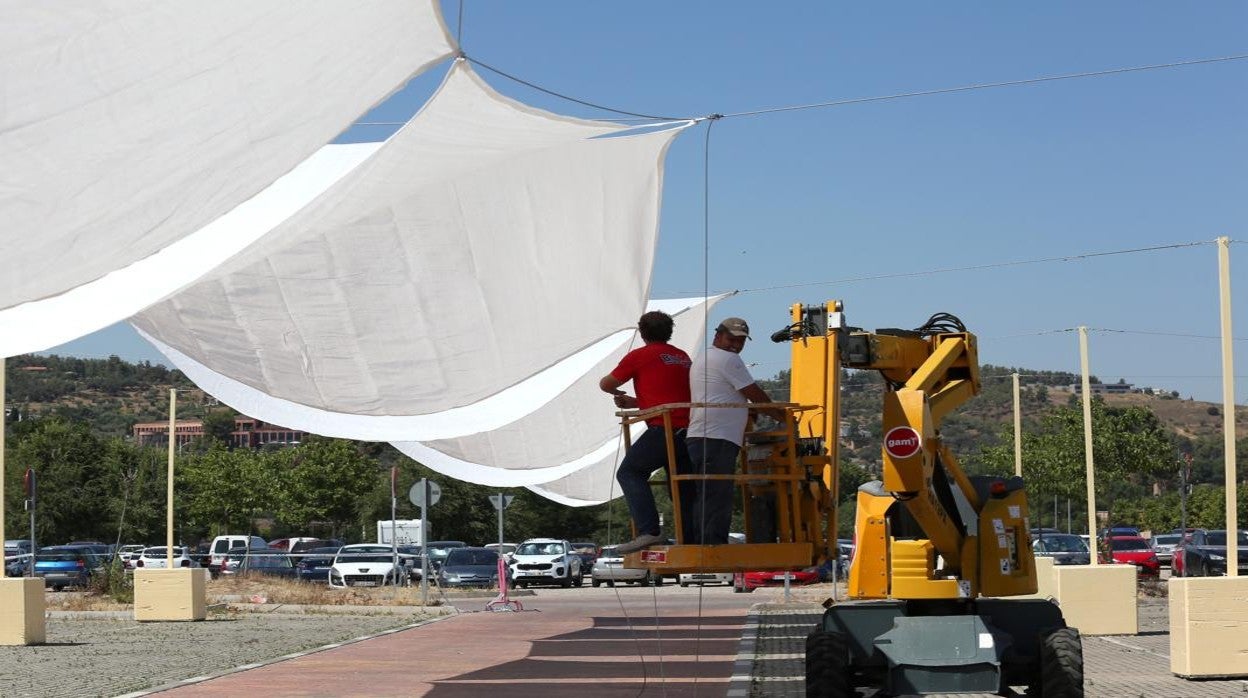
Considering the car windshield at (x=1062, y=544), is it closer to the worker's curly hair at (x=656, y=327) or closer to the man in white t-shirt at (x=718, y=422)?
the worker's curly hair at (x=656, y=327)

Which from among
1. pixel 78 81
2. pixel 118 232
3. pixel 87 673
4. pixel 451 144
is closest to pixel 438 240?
pixel 451 144

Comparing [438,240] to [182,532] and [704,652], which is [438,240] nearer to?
[704,652]

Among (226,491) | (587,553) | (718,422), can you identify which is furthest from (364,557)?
(718,422)

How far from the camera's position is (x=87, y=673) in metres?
16.7

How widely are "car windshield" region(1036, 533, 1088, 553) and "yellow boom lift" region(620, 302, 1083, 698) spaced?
78.1ft

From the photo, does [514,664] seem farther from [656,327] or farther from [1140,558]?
[1140,558]

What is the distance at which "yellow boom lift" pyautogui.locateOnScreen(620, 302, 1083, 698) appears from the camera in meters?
10.4

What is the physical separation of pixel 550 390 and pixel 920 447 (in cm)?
776

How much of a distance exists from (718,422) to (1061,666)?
3279 millimetres

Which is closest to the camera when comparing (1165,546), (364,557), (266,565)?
(364,557)

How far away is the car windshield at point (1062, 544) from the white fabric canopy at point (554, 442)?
1588 centimetres

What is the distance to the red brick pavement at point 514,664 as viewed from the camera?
1482 cm

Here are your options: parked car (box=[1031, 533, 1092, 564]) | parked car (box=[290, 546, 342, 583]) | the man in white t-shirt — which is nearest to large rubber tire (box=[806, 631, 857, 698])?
the man in white t-shirt

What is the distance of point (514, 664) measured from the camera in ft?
57.9
